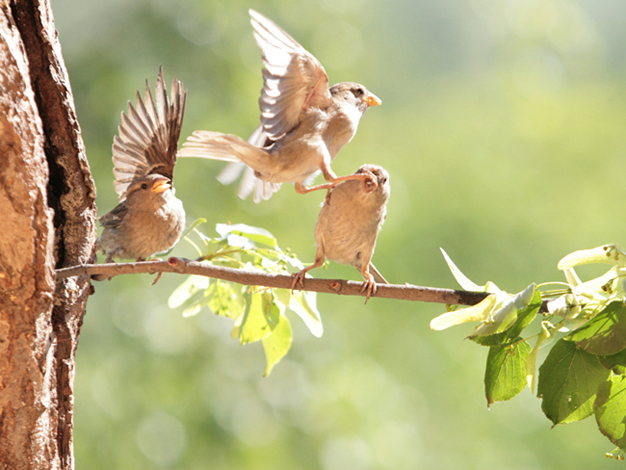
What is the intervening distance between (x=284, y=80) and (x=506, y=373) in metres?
0.53

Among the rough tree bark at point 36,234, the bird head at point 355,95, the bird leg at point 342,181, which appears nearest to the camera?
the rough tree bark at point 36,234

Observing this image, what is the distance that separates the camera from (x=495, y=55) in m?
4.83

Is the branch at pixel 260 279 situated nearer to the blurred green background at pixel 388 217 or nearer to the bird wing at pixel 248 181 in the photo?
the bird wing at pixel 248 181

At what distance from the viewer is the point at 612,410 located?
740 millimetres

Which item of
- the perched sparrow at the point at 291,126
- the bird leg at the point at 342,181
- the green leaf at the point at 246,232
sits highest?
the perched sparrow at the point at 291,126

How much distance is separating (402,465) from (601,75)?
3612 millimetres

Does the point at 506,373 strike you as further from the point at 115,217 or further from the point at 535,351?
the point at 115,217

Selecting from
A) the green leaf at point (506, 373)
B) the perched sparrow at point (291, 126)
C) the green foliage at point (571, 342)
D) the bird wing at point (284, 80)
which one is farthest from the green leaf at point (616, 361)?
the bird wing at point (284, 80)

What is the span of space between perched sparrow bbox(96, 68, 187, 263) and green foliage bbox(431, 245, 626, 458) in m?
0.68

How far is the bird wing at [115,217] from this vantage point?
4.33 feet

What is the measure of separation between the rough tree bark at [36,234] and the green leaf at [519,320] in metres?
0.61

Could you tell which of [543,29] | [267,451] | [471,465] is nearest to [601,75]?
[543,29]

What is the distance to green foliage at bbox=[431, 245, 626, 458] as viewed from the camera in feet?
2.31

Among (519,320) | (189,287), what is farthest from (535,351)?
(189,287)
